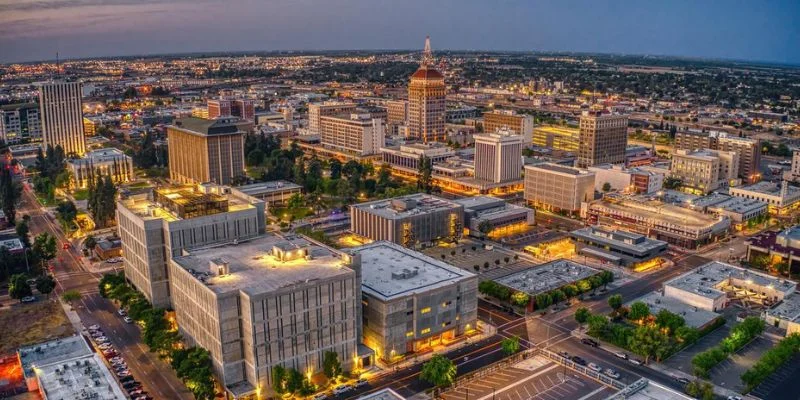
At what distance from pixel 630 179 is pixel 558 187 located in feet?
57.9

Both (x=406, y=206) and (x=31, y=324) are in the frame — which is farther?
(x=406, y=206)

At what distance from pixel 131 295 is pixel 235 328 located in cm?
2476

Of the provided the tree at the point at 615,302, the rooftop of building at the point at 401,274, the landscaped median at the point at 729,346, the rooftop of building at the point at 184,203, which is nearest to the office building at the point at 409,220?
the rooftop of building at the point at 401,274

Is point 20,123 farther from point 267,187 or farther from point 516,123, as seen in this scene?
point 516,123

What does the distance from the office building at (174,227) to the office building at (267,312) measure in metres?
5.78

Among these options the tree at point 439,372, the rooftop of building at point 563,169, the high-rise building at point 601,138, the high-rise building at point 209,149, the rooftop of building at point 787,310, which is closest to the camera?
the tree at point 439,372

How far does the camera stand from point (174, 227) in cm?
7325

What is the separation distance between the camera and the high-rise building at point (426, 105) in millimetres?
185750

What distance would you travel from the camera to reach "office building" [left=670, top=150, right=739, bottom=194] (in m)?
136

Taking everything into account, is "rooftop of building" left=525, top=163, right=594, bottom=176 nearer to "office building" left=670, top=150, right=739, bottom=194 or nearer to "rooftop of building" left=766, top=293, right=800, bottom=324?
"office building" left=670, top=150, right=739, bottom=194

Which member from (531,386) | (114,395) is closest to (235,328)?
(114,395)

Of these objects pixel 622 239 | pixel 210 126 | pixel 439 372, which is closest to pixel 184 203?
pixel 439 372

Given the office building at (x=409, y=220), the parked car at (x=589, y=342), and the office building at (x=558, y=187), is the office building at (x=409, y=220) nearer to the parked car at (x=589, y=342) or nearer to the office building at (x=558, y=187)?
the office building at (x=558, y=187)

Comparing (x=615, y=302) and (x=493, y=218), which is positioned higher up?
(x=493, y=218)
